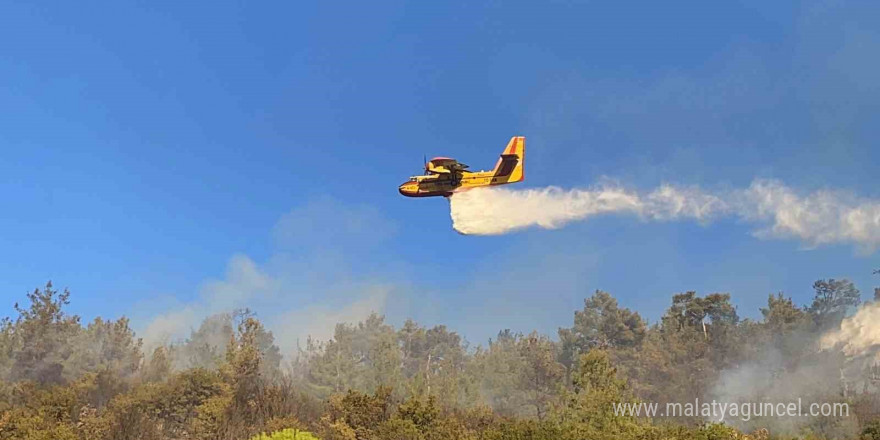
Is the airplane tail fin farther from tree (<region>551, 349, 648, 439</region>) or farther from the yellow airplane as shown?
tree (<region>551, 349, 648, 439</region>)

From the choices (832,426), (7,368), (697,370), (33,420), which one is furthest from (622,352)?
(7,368)

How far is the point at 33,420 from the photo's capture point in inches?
1394

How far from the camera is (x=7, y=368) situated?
7819 centimetres

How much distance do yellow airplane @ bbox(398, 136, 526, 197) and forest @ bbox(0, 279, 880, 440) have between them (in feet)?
39.4

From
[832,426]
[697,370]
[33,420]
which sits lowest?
[33,420]

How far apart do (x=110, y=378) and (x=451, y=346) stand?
77922 millimetres

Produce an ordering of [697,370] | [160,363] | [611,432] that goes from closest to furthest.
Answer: [611,432] → [697,370] → [160,363]

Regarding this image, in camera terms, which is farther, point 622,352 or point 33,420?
point 622,352

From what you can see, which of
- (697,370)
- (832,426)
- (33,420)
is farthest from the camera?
(697,370)

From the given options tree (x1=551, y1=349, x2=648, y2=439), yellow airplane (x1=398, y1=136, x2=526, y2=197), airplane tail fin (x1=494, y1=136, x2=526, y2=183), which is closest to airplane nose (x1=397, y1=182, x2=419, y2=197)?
yellow airplane (x1=398, y1=136, x2=526, y2=197)

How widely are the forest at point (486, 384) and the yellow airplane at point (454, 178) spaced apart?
12.0 m

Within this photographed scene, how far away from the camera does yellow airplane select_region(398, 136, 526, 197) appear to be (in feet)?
129

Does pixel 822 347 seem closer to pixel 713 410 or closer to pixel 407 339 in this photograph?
pixel 713 410

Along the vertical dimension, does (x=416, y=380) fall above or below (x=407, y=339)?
below
